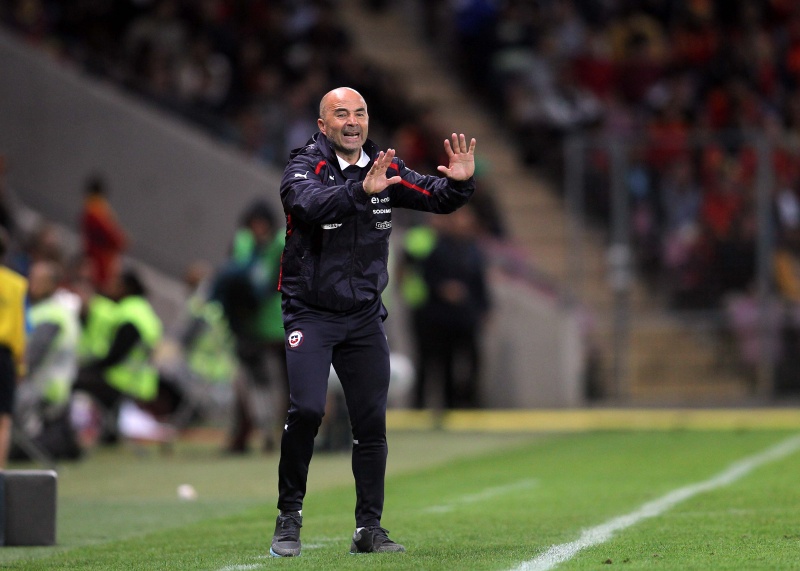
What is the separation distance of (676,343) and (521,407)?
2002mm

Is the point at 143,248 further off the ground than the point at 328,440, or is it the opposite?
the point at 143,248

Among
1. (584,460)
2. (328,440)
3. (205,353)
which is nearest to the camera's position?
(584,460)

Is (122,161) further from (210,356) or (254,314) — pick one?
(254,314)

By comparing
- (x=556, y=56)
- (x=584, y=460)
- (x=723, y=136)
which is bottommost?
(x=584, y=460)

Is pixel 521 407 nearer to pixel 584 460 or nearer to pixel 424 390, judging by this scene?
pixel 424 390

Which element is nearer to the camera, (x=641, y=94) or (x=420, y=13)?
(x=641, y=94)

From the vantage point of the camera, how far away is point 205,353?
18375 millimetres

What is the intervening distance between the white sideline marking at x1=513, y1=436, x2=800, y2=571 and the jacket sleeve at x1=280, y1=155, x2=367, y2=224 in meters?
1.75

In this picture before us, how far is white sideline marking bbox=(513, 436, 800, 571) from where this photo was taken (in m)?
7.43

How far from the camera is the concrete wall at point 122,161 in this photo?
21453 mm

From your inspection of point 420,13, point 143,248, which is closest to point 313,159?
point 143,248

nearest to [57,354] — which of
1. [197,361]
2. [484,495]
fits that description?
[197,361]

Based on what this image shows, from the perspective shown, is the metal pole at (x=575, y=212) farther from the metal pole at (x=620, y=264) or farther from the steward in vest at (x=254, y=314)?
the steward in vest at (x=254, y=314)

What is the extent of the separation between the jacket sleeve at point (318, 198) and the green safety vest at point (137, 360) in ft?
27.4
